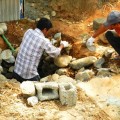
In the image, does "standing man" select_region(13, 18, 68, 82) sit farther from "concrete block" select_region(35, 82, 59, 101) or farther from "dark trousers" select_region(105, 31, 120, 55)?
"concrete block" select_region(35, 82, 59, 101)

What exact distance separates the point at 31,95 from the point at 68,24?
327 centimetres

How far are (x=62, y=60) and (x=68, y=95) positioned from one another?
198 cm

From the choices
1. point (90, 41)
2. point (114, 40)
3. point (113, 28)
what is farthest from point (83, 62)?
point (113, 28)

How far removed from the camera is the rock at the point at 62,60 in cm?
618

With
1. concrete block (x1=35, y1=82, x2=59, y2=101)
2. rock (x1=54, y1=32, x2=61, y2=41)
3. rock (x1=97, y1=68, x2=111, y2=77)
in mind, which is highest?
rock (x1=54, y1=32, x2=61, y2=41)

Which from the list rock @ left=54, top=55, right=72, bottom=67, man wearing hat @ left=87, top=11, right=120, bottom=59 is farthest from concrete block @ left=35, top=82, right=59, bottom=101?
rock @ left=54, top=55, right=72, bottom=67

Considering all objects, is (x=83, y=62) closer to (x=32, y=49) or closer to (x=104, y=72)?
(x=104, y=72)

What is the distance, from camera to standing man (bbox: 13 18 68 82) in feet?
17.3

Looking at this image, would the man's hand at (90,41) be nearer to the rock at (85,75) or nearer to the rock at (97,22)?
the rock at (85,75)

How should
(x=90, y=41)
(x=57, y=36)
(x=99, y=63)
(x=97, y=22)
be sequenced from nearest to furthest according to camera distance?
(x=99, y=63)
(x=90, y=41)
(x=57, y=36)
(x=97, y=22)

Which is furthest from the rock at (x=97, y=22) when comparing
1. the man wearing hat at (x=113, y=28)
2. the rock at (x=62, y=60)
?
the rock at (x=62, y=60)

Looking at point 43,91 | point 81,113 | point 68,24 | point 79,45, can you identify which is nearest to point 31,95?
point 43,91

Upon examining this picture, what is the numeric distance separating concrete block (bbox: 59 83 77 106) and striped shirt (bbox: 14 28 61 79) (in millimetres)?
1102

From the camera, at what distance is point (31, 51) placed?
210 inches
